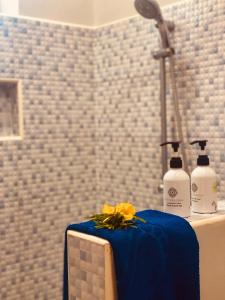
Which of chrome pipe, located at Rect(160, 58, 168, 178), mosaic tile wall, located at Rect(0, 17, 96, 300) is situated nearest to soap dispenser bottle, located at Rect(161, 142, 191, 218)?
chrome pipe, located at Rect(160, 58, 168, 178)

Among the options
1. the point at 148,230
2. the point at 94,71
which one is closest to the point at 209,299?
the point at 148,230

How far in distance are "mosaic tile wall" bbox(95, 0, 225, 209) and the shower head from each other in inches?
4.4

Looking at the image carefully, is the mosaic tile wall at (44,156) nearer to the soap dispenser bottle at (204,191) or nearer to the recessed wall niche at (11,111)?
the recessed wall niche at (11,111)

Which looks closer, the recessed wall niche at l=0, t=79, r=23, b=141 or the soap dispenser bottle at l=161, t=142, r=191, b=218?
the soap dispenser bottle at l=161, t=142, r=191, b=218

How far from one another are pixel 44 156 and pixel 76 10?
2.40 ft

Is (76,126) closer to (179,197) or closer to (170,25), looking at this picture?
(170,25)

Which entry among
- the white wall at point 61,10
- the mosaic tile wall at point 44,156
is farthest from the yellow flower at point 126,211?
the white wall at point 61,10

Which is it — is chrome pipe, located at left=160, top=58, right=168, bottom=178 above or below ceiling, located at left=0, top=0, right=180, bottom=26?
below

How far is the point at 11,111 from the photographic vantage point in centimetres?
199

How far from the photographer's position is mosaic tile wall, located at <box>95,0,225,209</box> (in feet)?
5.39

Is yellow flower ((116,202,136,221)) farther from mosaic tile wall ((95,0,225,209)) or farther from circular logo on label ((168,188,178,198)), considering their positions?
mosaic tile wall ((95,0,225,209))

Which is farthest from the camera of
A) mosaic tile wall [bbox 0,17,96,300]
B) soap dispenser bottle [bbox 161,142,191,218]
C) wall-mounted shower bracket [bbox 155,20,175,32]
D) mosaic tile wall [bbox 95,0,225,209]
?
mosaic tile wall [bbox 0,17,96,300]

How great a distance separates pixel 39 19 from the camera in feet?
6.57

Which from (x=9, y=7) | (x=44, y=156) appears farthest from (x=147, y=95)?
(x=9, y=7)
